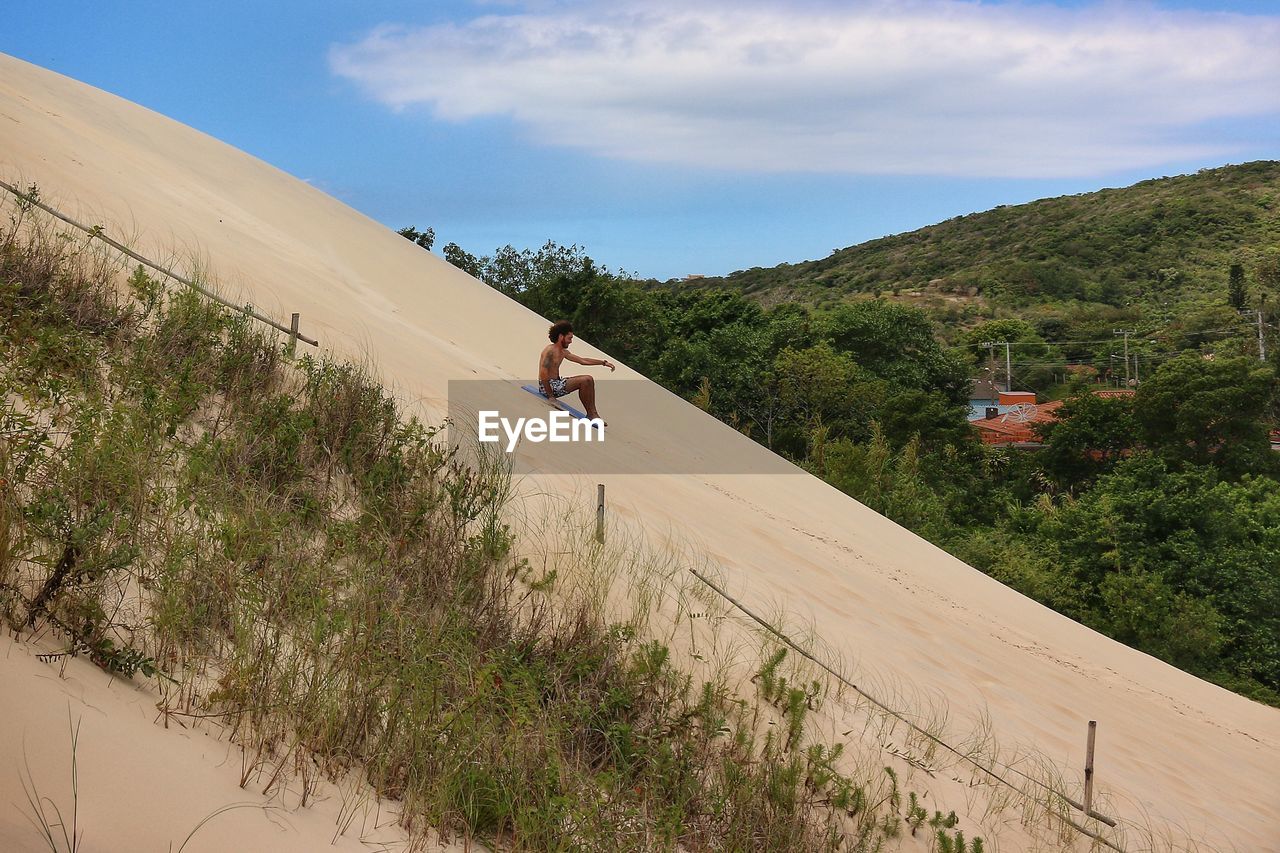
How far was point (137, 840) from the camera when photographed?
2457 millimetres

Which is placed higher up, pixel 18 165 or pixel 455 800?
pixel 18 165

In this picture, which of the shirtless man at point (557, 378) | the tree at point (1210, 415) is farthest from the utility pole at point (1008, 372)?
the shirtless man at point (557, 378)

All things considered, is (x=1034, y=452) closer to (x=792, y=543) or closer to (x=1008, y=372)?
(x=792, y=543)

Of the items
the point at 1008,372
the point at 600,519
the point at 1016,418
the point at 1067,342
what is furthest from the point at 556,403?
the point at 1067,342

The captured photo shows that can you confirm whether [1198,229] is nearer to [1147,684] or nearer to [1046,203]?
[1046,203]

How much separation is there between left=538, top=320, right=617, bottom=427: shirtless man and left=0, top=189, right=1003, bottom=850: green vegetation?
157 inches

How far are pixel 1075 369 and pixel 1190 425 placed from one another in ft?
105

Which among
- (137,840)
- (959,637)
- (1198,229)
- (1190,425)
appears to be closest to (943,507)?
(1190,425)

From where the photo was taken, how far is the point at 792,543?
8750mm

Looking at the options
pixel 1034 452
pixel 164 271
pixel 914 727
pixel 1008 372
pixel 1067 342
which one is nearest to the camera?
pixel 914 727

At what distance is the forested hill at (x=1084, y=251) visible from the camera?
7744 centimetres

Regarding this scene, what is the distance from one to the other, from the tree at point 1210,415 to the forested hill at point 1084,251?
126ft

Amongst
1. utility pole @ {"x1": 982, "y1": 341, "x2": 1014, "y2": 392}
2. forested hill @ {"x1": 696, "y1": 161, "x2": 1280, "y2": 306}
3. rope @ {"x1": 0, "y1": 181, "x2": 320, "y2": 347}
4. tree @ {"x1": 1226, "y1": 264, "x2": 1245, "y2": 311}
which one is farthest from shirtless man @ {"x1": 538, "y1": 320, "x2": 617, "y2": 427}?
forested hill @ {"x1": 696, "y1": 161, "x2": 1280, "y2": 306}

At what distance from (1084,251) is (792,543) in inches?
3325
